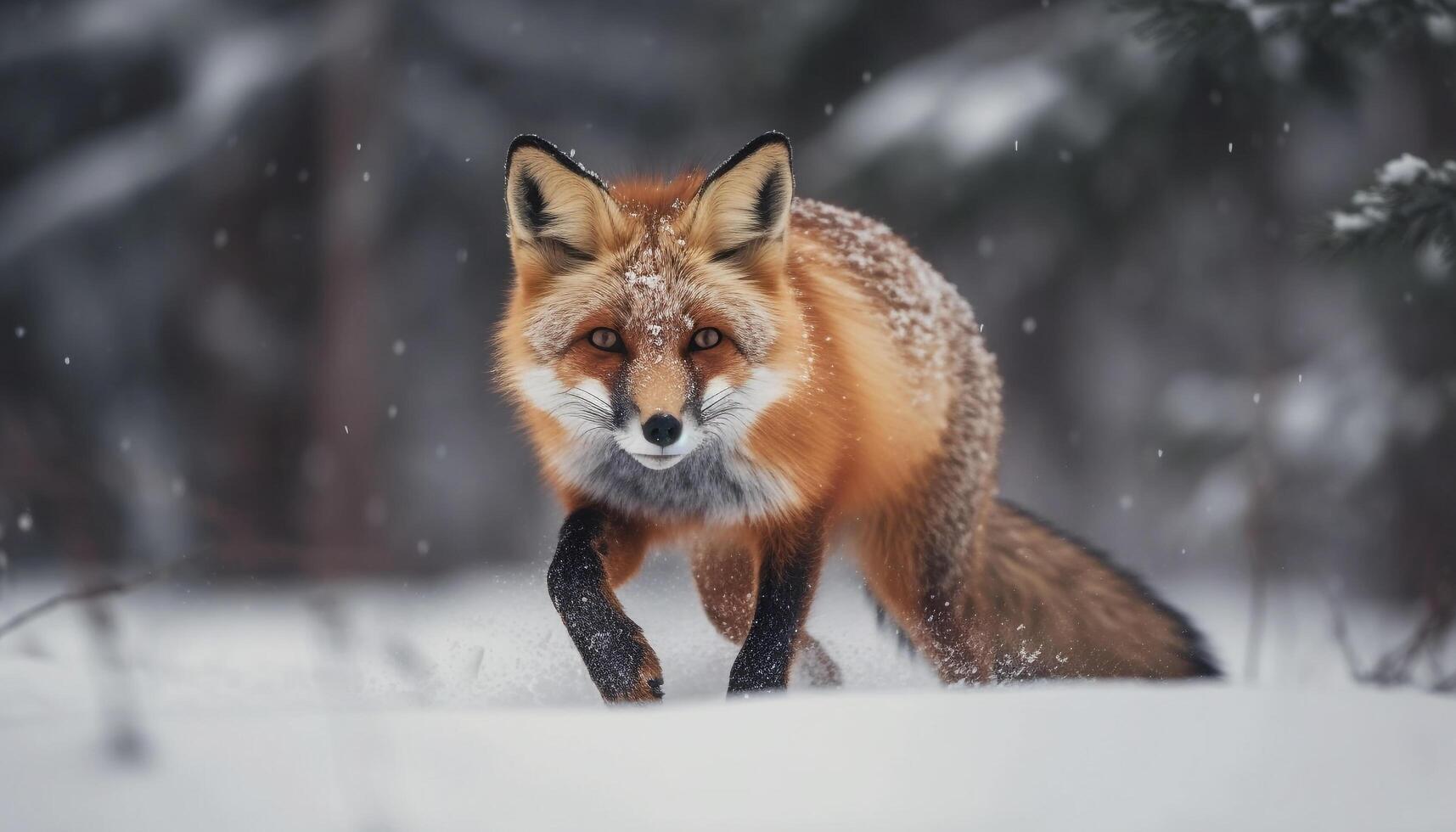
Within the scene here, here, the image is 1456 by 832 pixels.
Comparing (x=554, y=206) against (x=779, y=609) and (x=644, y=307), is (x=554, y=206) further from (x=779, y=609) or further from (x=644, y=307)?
(x=779, y=609)

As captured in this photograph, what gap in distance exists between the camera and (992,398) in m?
4.47

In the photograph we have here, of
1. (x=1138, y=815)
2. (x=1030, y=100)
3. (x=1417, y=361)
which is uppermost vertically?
(x=1030, y=100)

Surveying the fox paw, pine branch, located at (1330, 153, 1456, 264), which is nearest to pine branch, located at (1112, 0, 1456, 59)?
pine branch, located at (1330, 153, 1456, 264)

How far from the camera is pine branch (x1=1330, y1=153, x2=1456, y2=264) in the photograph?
3.85m

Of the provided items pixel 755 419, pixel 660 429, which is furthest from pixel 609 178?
pixel 660 429

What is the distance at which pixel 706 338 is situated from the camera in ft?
11.0

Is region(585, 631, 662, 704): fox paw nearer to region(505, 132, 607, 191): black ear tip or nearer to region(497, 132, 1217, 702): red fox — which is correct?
region(497, 132, 1217, 702): red fox

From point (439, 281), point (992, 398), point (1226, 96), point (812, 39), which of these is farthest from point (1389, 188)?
point (439, 281)

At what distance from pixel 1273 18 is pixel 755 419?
105 inches

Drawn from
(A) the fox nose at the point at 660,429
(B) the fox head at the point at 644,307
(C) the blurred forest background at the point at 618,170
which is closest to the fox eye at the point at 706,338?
(B) the fox head at the point at 644,307

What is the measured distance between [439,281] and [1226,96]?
7435 mm

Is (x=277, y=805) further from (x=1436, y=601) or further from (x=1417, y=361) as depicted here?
(x=1417, y=361)

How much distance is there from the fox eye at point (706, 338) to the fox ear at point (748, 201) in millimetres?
302

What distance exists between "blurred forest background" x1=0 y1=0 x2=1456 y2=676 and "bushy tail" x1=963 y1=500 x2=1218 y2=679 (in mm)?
2971
